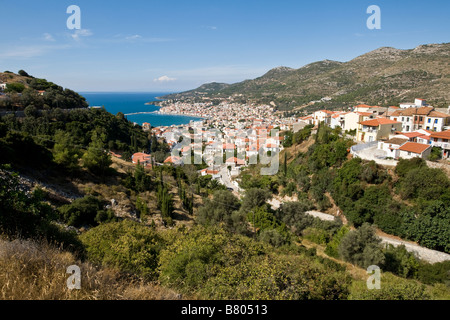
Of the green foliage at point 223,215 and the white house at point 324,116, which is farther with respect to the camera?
the white house at point 324,116

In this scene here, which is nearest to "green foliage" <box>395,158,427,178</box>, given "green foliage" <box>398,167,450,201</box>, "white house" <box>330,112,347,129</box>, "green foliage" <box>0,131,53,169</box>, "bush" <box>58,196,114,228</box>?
"green foliage" <box>398,167,450,201</box>

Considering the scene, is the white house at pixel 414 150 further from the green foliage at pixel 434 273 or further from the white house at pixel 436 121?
the green foliage at pixel 434 273

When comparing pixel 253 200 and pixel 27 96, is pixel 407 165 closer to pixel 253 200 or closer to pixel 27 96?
pixel 253 200

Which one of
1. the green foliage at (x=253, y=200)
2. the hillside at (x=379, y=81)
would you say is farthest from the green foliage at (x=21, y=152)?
the hillside at (x=379, y=81)

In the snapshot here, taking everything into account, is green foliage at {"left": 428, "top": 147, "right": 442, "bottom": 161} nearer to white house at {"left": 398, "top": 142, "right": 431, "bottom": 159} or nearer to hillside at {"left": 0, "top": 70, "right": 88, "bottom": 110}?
white house at {"left": 398, "top": 142, "right": 431, "bottom": 159}

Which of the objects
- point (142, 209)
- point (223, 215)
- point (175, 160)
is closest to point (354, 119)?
point (223, 215)

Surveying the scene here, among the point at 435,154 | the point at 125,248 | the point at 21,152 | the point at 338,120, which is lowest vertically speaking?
the point at 125,248
